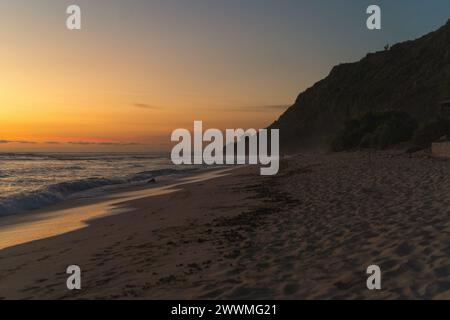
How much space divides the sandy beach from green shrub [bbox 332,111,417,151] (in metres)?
27.5

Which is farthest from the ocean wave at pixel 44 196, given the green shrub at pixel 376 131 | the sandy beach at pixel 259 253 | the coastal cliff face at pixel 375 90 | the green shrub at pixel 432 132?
the coastal cliff face at pixel 375 90

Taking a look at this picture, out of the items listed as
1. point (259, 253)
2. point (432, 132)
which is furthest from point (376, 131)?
point (259, 253)

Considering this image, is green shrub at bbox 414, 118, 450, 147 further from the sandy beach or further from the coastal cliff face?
the coastal cliff face

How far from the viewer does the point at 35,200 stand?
17.5 meters

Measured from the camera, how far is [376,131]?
40.2 meters

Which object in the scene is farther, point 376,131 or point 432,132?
point 376,131

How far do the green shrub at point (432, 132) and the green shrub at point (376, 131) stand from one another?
6.88m

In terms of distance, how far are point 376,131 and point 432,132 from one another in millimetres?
10839

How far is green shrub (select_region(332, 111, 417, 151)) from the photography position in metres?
37.5

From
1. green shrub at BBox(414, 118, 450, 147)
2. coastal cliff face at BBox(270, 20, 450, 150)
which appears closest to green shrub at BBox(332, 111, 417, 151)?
green shrub at BBox(414, 118, 450, 147)

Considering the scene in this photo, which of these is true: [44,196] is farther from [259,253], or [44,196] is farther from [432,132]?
[432,132]

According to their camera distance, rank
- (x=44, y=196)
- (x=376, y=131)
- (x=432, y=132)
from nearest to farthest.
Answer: (x=44, y=196) → (x=432, y=132) → (x=376, y=131)

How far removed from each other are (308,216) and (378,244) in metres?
2.87
